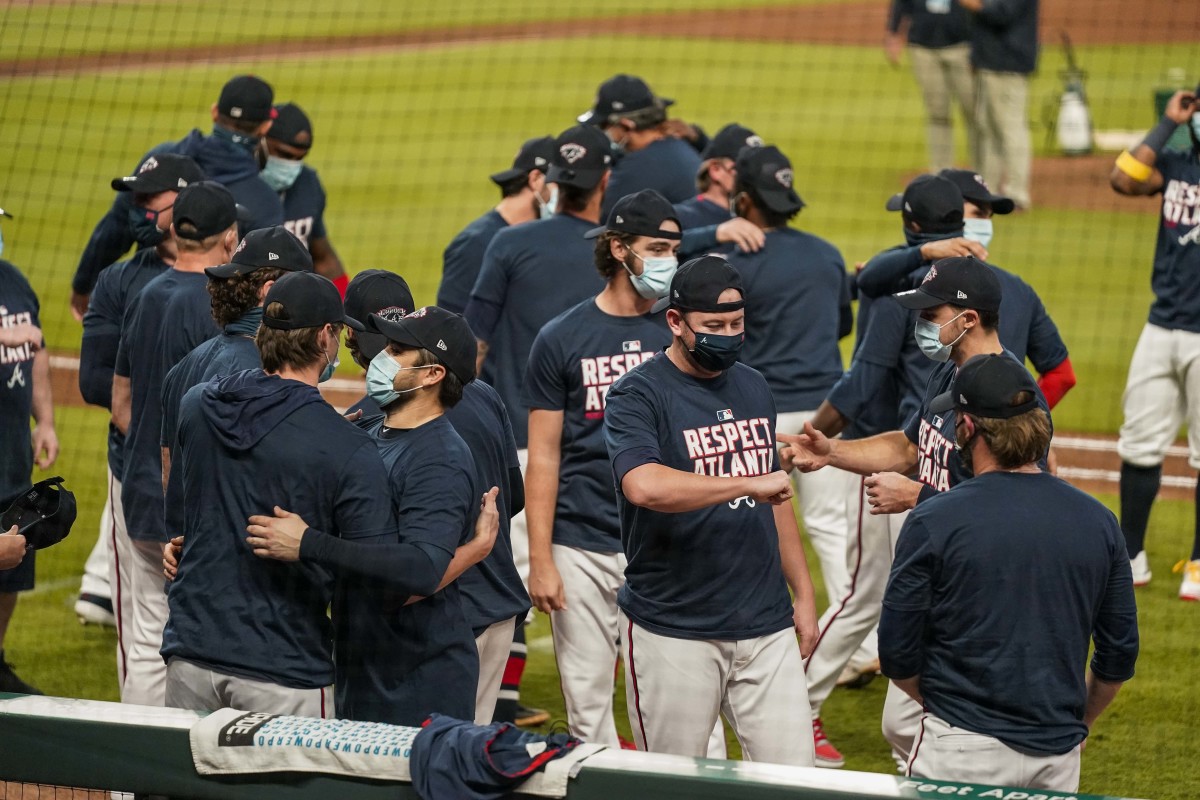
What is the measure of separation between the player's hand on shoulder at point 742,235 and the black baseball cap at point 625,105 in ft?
5.78

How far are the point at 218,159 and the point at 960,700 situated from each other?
4221 millimetres

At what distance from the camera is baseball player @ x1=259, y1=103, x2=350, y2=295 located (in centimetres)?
701

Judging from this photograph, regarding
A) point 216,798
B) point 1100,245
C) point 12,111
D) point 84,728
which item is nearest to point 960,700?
point 216,798

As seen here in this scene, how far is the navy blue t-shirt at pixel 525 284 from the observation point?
18.9 ft

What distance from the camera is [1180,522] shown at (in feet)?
26.1

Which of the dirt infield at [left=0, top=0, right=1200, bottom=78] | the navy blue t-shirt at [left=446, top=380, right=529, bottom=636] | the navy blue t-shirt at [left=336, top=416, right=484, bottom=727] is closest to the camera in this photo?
the navy blue t-shirt at [left=336, top=416, right=484, bottom=727]

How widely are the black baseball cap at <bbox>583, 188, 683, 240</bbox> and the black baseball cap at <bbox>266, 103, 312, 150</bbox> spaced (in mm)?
→ 2589

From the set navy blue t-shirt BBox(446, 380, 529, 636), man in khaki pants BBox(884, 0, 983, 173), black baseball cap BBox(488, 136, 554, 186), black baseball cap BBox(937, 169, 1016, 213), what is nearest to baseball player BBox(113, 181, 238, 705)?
navy blue t-shirt BBox(446, 380, 529, 636)

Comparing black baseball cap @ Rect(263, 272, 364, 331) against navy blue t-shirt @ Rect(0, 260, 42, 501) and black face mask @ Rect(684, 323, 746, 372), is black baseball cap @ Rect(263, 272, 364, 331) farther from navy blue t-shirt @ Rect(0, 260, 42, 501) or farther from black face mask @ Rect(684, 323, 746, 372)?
navy blue t-shirt @ Rect(0, 260, 42, 501)

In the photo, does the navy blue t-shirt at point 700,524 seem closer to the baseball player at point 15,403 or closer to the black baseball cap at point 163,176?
the black baseball cap at point 163,176

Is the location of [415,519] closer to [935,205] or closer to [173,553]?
[173,553]

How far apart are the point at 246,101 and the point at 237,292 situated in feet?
8.56

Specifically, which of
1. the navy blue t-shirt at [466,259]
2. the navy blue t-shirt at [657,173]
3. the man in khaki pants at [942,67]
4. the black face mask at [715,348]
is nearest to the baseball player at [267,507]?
the black face mask at [715,348]

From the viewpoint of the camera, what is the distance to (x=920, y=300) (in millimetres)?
4402
